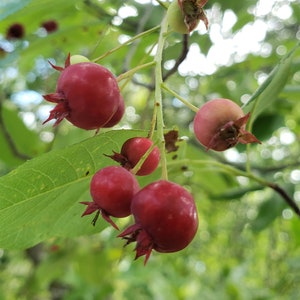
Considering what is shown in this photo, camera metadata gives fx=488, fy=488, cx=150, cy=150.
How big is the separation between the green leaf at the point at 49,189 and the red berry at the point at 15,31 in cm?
145

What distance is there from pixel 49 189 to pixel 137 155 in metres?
0.27

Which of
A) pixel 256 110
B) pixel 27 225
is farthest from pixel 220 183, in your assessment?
pixel 27 225

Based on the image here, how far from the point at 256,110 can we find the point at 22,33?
143 cm

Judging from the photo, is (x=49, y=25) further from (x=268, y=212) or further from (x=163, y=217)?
(x=163, y=217)

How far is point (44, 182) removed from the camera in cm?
106

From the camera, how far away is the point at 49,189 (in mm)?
1077

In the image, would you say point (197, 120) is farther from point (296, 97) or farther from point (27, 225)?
point (296, 97)

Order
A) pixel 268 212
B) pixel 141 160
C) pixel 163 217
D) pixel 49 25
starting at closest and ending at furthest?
pixel 163 217 < pixel 141 160 < pixel 268 212 < pixel 49 25

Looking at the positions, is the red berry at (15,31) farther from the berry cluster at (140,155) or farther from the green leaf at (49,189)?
the berry cluster at (140,155)

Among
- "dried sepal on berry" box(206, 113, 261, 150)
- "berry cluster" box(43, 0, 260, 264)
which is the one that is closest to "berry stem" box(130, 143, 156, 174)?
"berry cluster" box(43, 0, 260, 264)

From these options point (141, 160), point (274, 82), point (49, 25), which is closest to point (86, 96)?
point (141, 160)

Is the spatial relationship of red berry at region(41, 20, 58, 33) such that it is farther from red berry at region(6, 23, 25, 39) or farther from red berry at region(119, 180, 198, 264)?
red berry at region(119, 180, 198, 264)

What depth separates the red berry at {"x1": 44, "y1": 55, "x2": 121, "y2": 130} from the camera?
2.74 feet

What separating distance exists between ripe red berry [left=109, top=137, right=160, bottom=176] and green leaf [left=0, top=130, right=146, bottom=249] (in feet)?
0.33
